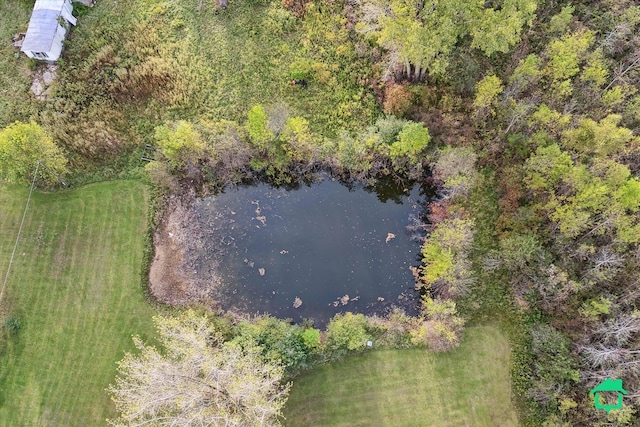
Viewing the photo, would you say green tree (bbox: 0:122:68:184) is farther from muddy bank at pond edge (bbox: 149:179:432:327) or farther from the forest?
muddy bank at pond edge (bbox: 149:179:432:327)

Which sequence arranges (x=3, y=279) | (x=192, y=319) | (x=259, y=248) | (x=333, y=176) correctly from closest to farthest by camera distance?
(x=192, y=319), (x=3, y=279), (x=259, y=248), (x=333, y=176)

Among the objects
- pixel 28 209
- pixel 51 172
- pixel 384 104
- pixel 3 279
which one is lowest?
pixel 3 279

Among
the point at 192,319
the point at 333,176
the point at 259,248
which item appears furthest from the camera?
the point at 333,176

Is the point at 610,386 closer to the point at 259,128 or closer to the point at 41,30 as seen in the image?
the point at 259,128

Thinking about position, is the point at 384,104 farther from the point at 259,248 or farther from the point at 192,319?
the point at 192,319

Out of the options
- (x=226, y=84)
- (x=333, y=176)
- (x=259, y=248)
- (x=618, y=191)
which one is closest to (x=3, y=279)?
(x=259, y=248)

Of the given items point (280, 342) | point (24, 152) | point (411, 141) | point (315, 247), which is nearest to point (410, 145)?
point (411, 141)

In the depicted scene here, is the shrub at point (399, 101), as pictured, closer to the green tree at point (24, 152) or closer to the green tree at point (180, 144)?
the green tree at point (180, 144)
